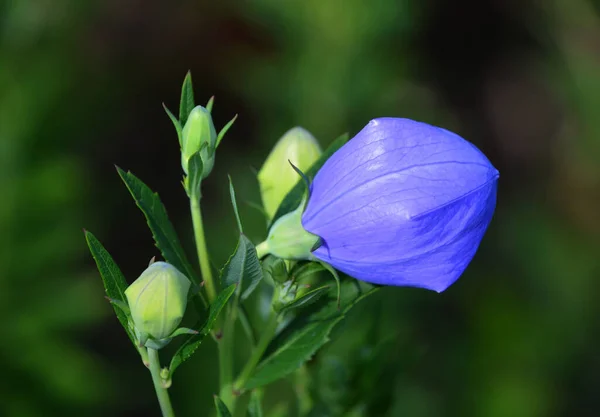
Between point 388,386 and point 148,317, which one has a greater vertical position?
point 148,317

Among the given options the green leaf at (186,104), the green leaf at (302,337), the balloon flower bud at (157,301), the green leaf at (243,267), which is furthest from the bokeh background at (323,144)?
the green leaf at (186,104)

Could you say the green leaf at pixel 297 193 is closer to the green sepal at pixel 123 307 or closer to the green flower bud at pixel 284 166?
the green flower bud at pixel 284 166

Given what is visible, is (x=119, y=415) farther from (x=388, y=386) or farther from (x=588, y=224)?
(x=588, y=224)

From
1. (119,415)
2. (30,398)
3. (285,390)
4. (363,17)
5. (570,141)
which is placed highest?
(363,17)

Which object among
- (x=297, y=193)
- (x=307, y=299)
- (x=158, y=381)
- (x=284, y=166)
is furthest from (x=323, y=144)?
(x=158, y=381)

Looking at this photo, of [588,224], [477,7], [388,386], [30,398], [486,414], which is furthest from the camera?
[477,7]

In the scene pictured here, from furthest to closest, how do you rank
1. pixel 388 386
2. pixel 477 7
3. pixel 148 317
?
pixel 477 7 → pixel 388 386 → pixel 148 317

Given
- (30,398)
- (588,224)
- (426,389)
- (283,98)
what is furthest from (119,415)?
(588,224)

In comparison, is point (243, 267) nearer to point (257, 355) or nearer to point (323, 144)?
point (257, 355)
